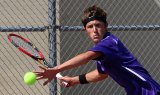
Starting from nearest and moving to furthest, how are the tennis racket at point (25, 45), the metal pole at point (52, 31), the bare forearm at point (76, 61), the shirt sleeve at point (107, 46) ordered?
1. the bare forearm at point (76, 61)
2. the shirt sleeve at point (107, 46)
3. the tennis racket at point (25, 45)
4. the metal pole at point (52, 31)

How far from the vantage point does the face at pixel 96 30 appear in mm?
3994

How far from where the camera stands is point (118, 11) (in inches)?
290

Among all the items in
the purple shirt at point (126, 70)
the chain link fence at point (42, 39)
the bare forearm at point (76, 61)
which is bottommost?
the chain link fence at point (42, 39)

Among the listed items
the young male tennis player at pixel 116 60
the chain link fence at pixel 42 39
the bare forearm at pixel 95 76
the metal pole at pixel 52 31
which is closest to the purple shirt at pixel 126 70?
the young male tennis player at pixel 116 60

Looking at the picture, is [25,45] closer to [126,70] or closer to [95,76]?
[95,76]

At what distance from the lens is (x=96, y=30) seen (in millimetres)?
4000

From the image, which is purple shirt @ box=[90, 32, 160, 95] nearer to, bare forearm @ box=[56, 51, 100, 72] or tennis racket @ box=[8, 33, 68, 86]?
bare forearm @ box=[56, 51, 100, 72]

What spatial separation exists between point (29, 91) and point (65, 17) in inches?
46.5

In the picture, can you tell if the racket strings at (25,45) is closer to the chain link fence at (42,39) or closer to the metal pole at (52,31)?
the metal pole at (52,31)

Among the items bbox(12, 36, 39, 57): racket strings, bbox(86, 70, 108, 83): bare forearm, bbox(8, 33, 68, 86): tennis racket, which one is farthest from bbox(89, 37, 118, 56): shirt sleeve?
bbox(12, 36, 39, 57): racket strings

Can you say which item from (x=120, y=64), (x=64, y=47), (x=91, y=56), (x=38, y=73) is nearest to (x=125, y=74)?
(x=120, y=64)

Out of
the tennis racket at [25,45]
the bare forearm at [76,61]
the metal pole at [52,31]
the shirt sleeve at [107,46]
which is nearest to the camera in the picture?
the bare forearm at [76,61]

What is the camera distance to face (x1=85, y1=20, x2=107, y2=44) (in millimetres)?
3994

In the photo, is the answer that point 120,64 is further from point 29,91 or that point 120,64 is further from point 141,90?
point 29,91
